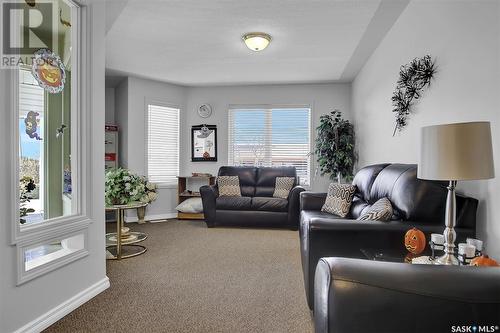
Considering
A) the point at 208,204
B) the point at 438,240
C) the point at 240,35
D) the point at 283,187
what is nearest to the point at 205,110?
the point at 208,204

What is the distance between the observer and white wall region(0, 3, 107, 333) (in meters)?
1.71

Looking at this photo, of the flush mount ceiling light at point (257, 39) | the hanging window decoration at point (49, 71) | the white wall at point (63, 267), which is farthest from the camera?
the flush mount ceiling light at point (257, 39)

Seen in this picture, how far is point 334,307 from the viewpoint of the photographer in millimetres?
828

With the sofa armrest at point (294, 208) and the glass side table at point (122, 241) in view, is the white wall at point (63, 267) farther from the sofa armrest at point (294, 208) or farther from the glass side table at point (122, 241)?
the sofa armrest at point (294, 208)

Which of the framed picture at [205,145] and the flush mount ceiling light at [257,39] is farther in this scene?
the framed picture at [205,145]

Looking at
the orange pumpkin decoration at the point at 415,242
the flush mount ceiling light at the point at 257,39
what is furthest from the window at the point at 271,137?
the orange pumpkin decoration at the point at 415,242

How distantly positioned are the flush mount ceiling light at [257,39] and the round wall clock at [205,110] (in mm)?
2687

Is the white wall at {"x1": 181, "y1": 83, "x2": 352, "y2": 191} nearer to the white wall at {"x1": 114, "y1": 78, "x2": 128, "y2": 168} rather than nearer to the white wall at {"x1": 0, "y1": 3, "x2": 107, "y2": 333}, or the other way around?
the white wall at {"x1": 114, "y1": 78, "x2": 128, "y2": 168}

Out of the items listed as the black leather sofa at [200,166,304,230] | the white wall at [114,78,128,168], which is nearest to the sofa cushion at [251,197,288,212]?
the black leather sofa at [200,166,304,230]

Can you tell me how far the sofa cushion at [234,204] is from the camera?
502 cm

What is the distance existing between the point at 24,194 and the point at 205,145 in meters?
4.38

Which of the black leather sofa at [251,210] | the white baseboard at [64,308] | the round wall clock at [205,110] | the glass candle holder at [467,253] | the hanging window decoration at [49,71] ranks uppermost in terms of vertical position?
the round wall clock at [205,110]

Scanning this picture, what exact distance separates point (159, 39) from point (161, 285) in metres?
2.95

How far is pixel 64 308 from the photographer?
83.9 inches
